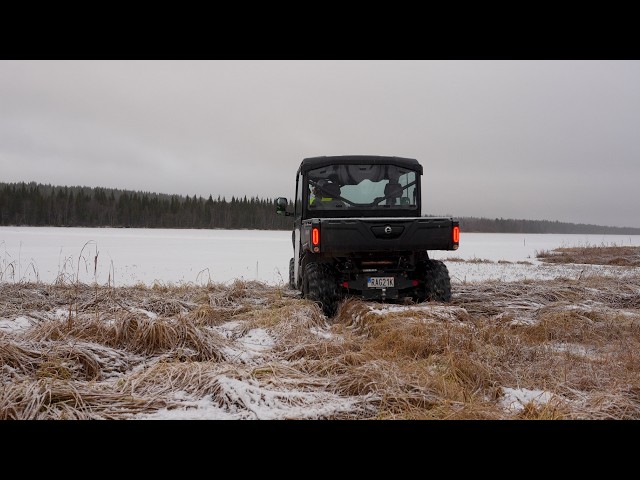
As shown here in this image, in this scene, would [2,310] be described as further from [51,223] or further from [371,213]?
[51,223]

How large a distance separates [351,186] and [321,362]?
4.30 meters

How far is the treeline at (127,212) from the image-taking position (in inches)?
3147

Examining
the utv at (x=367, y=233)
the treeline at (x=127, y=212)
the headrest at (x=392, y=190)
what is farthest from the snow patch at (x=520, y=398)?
the treeline at (x=127, y=212)

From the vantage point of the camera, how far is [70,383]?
3.02 m

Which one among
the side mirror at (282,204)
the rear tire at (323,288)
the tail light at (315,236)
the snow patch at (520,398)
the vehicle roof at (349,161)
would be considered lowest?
the snow patch at (520,398)

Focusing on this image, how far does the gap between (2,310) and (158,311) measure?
1.92 metres

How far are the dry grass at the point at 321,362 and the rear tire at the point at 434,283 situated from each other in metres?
0.83

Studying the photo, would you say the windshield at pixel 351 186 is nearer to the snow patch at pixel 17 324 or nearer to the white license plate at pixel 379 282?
the white license plate at pixel 379 282

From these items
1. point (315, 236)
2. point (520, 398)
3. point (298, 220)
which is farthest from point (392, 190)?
point (520, 398)

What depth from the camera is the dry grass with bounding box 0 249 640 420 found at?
289 cm

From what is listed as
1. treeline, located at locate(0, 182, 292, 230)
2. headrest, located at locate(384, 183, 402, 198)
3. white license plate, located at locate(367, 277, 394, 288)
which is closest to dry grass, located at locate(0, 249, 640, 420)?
white license plate, located at locate(367, 277, 394, 288)

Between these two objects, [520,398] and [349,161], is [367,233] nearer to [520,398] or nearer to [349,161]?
[349,161]

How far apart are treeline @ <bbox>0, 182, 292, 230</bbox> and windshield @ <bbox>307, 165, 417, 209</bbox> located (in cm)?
7145

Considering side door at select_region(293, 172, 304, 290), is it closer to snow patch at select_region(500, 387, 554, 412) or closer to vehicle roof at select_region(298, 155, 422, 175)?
vehicle roof at select_region(298, 155, 422, 175)
